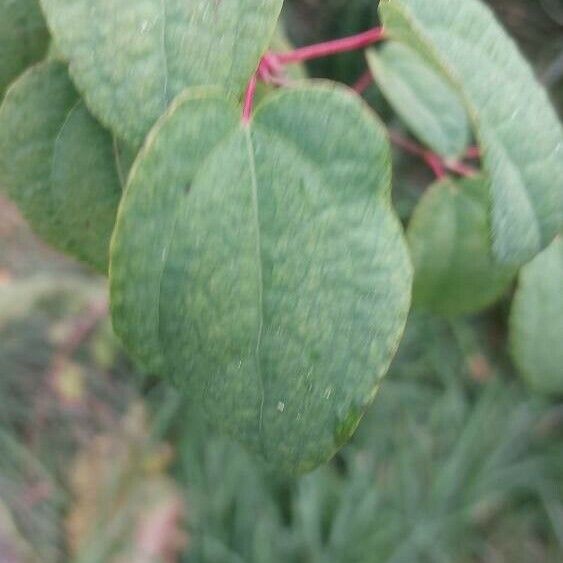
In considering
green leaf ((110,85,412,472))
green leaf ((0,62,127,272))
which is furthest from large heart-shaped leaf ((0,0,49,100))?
green leaf ((110,85,412,472))

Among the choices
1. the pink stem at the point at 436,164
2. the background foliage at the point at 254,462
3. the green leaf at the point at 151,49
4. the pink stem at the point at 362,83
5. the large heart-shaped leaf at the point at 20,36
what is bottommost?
the background foliage at the point at 254,462

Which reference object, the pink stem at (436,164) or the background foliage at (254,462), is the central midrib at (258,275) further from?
the background foliage at (254,462)

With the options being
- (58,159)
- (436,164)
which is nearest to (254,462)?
(436,164)

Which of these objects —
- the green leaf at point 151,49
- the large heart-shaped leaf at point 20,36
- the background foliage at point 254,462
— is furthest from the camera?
the background foliage at point 254,462

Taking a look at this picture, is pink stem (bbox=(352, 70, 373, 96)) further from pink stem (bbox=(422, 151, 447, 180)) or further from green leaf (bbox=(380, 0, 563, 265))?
green leaf (bbox=(380, 0, 563, 265))

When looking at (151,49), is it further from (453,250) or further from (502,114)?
(453,250)

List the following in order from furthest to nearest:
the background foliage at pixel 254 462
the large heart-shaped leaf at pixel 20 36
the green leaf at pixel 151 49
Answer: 1. the background foliage at pixel 254 462
2. the large heart-shaped leaf at pixel 20 36
3. the green leaf at pixel 151 49

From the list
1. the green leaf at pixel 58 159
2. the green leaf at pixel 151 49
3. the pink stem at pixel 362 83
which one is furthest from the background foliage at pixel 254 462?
the green leaf at pixel 151 49
